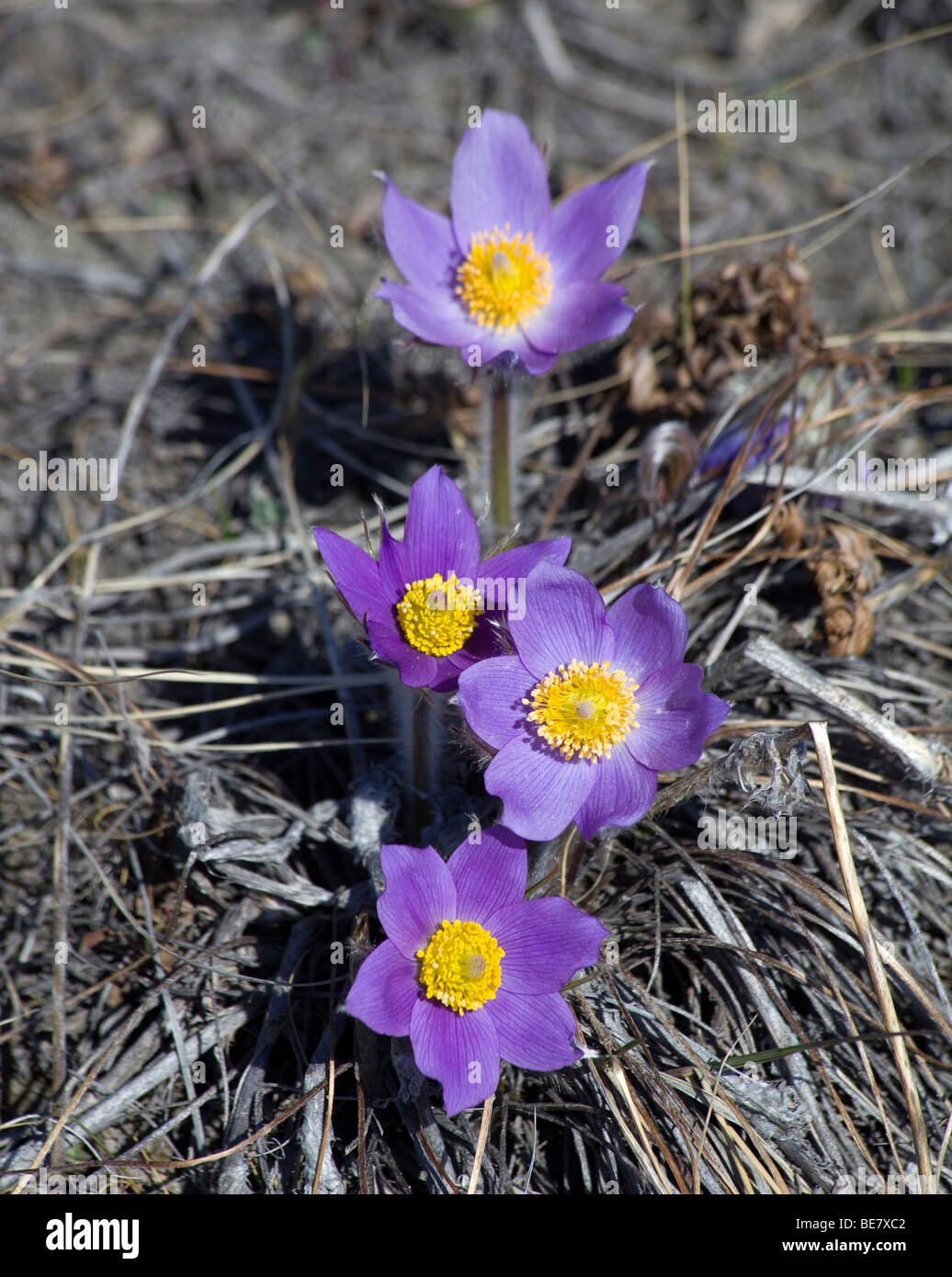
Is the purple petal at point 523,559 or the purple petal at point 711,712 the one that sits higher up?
the purple petal at point 523,559

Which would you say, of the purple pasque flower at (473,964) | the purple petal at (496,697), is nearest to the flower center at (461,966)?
the purple pasque flower at (473,964)

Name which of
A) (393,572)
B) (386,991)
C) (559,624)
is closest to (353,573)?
(393,572)

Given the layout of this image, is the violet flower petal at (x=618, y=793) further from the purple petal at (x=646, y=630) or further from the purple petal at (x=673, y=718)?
the purple petal at (x=646, y=630)

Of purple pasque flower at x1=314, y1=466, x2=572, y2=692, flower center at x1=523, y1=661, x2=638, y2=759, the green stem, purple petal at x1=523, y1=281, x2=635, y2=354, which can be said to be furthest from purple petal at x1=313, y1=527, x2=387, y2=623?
purple petal at x1=523, y1=281, x2=635, y2=354

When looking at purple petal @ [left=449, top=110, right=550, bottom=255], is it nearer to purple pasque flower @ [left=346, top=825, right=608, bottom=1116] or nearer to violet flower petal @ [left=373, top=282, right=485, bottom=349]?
violet flower petal @ [left=373, top=282, right=485, bottom=349]

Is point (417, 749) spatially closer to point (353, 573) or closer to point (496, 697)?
point (496, 697)

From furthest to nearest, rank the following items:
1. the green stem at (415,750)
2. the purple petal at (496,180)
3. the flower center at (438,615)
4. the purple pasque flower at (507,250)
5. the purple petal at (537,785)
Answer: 1. the purple petal at (496,180)
2. the purple pasque flower at (507,250)
3. the green stem at (415,750)
4. the flower center at (438,615)
5. the purple petal at (537,785)
